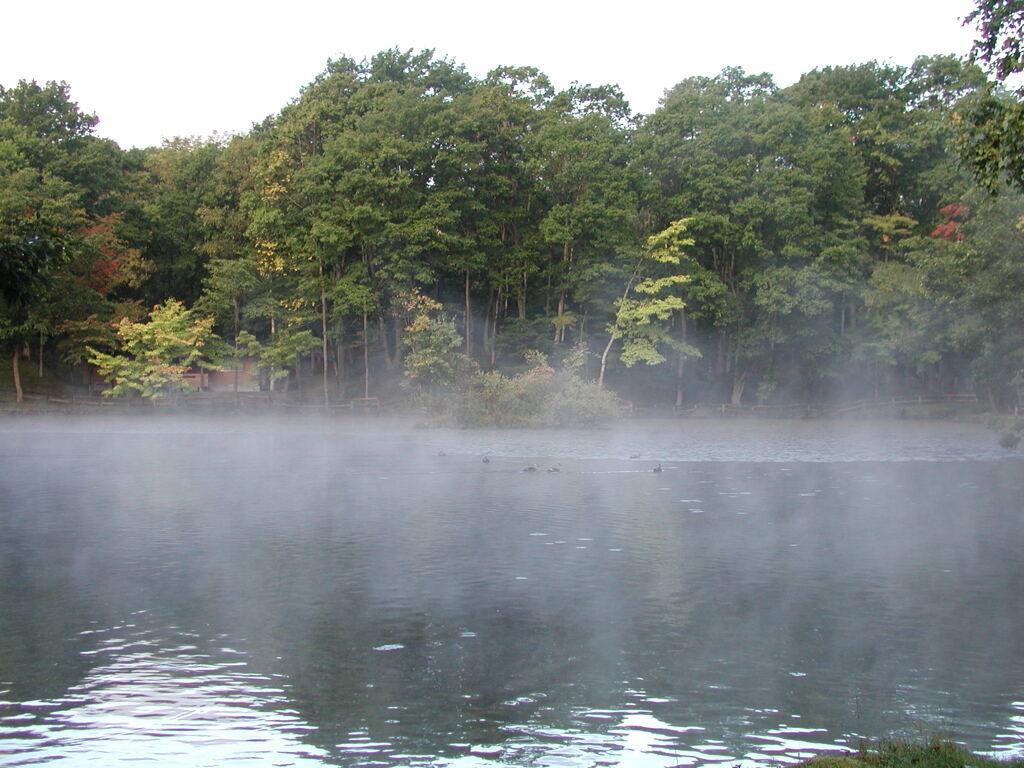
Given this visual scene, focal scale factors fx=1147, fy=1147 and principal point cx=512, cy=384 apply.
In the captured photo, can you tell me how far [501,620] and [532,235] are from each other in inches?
2160

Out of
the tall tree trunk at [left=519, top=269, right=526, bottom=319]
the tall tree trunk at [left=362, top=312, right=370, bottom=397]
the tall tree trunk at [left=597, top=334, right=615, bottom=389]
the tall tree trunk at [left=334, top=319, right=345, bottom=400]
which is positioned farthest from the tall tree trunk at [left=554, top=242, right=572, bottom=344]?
the tall tree trunk at [left=334, top=319, right=345, bottom=400]

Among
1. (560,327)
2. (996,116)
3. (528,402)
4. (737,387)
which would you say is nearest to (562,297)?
(560,327)

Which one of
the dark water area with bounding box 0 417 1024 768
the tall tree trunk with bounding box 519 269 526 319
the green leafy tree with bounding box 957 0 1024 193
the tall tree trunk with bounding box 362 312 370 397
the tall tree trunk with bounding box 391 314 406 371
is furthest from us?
the tall tree trunk with bounding box 519 269 526 319

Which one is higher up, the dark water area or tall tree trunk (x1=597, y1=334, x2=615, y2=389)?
tall tree trunk (x1=597, y1=334, x2=615, y2=389)

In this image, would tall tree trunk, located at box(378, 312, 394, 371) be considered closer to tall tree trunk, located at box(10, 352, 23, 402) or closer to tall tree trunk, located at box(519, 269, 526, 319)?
tall tree trunk, located at box(519, 269, 526, 319)

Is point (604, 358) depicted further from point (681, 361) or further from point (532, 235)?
point (532, 235)

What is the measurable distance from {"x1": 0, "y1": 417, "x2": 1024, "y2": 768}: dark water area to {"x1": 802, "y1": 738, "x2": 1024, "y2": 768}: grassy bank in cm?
117

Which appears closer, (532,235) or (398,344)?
(398,344)

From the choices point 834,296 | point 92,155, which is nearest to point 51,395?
point 92,155

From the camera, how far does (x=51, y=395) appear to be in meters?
68.6

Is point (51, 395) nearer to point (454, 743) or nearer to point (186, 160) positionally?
point (186, 160)

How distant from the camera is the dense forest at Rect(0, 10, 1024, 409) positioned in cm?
6384

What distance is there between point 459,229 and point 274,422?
668 inches

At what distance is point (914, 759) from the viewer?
7449mm
